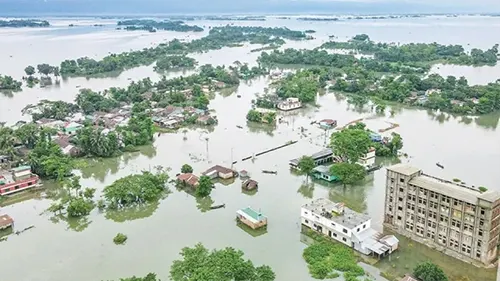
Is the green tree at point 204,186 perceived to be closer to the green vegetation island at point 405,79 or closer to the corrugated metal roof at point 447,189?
the corrugated metal roof at point 447,189

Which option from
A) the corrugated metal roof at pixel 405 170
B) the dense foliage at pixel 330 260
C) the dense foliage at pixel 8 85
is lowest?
the dense foliage at pixel 330 260

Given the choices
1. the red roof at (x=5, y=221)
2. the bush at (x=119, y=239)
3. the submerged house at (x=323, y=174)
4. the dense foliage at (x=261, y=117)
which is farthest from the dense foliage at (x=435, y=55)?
the red roof at (x=5, y=221)

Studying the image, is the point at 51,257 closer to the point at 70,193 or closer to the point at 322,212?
the point at 70,193

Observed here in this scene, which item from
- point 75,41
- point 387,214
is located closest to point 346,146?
→ point 387,214

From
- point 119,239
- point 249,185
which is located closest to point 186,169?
point 249,185

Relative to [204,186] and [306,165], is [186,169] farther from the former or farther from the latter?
[306,165]

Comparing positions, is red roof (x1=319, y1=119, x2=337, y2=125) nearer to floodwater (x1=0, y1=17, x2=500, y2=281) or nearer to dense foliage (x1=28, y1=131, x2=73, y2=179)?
floodwater (x1=0, y1=17, x2=500, y2=281)

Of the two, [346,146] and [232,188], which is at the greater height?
[346,146]
